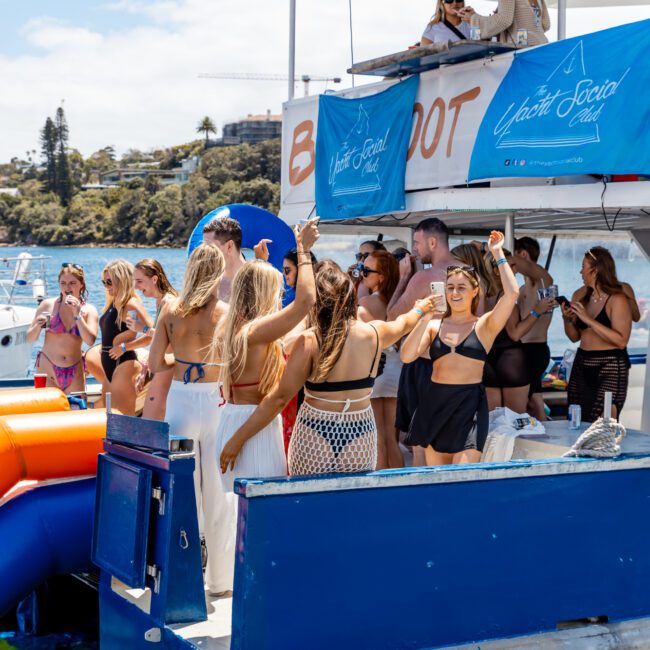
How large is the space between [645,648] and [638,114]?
2.86 metres

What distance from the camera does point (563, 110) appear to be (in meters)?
5.93

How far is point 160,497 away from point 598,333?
3.45 meters

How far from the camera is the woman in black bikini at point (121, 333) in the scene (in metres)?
7.26

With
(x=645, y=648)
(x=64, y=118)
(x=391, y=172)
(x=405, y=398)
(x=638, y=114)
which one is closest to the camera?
(x=645, y=648)

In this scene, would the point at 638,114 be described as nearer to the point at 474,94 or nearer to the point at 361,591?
the point at 474,94

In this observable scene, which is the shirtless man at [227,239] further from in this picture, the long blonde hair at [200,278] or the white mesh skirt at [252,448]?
the white mesh skirt at [252,448]

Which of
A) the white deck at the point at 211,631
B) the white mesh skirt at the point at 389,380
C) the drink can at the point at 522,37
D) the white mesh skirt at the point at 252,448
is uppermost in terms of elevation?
the drink can at the point at 522,37

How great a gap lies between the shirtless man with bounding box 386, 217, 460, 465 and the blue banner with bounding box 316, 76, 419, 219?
107 centimetres

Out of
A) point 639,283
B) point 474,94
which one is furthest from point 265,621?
point 639,283

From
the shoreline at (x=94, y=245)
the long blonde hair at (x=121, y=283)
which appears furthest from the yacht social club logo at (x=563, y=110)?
the shoreline at (x=94, y=245)

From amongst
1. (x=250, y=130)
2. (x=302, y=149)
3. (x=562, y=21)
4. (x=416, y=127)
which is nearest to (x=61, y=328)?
(x=302, y=149)

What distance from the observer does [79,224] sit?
109 m

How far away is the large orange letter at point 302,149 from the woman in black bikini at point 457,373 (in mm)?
3240

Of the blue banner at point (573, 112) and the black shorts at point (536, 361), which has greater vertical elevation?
the blue banner at point (573, 112)
